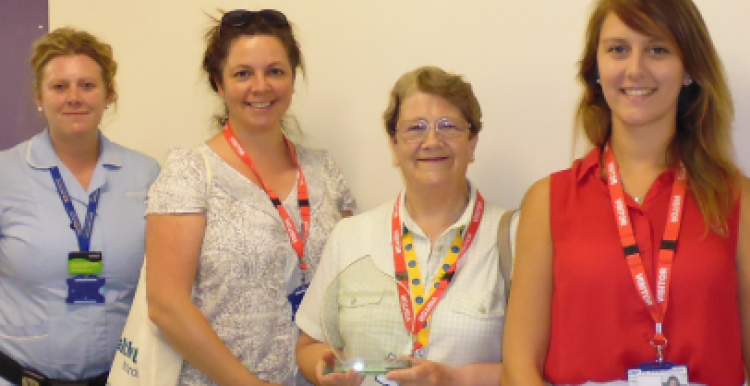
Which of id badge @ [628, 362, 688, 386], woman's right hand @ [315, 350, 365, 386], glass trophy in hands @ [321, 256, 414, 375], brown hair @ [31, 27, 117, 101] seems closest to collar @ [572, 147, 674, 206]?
id badge @ [628, 362, 688, 386]

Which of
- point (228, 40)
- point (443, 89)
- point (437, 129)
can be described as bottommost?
point (437, 129)

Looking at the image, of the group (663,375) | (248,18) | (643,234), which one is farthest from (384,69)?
(663,375)

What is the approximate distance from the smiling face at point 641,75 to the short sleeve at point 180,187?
122 cm

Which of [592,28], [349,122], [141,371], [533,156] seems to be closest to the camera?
[592,28]

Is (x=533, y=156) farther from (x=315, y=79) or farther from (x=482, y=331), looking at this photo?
(x=315, y=79)

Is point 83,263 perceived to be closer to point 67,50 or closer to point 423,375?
point 67,50

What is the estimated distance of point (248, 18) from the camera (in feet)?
8.07

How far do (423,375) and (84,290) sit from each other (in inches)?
53.6

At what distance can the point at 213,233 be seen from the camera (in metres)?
2.32

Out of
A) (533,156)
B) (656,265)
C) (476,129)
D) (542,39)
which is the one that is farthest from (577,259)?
(542,39)

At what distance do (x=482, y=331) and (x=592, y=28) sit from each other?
0.81 metres

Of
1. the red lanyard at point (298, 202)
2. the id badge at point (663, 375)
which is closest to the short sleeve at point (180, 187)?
the red lanyard at point (298, 202)

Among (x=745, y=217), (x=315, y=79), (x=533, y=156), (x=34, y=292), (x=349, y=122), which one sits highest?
(x=315, y=79)

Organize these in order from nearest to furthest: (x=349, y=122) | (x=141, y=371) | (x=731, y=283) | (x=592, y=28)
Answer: (x=731, y=283) < (x=592, y=28) < (x=141, y=371) < (x=349, y=122)
